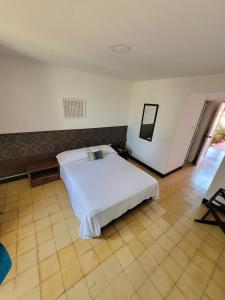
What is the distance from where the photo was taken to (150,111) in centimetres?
353

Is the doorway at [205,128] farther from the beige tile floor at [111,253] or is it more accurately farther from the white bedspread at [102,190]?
the white bedspread at [102,190]

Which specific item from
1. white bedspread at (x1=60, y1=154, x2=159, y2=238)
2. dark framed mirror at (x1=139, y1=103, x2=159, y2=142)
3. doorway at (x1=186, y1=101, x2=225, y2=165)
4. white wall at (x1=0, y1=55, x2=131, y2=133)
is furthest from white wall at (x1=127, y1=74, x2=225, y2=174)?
white bedspread at (x1=60, y1=154, x2=159, y2=238)

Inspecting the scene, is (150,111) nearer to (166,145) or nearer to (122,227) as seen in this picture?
(166,145)

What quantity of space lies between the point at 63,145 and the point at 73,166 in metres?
0.75

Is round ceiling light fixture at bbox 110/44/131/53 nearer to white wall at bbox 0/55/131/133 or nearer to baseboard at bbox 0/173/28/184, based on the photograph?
white wall at bbox 0/55/131/133

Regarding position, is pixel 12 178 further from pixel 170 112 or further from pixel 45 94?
pixel 170 112

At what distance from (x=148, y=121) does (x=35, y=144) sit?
9.37 feet

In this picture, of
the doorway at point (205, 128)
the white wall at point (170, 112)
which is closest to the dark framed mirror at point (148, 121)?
the white wall at point (170, 112)

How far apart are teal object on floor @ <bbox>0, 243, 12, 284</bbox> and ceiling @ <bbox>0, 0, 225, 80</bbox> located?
8.09 feet

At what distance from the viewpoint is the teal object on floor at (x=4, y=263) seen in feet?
4.79

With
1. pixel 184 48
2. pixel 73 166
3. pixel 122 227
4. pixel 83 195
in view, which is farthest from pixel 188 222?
pixel 184 48

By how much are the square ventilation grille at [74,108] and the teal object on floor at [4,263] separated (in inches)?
97.7

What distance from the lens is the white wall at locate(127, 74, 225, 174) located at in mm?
2510

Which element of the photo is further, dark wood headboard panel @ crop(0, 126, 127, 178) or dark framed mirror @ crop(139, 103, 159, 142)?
dark framed mirror @ crop(139, 103, 159, 142)
